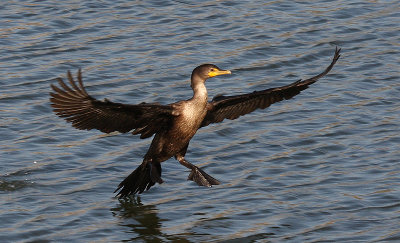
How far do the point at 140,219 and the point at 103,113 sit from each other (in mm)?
1446

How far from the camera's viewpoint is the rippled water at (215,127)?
10570mm

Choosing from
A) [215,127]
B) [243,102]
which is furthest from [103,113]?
[215,127]

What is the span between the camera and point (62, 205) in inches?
430

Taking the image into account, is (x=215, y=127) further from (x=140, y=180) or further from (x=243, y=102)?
(x=140, y=180)

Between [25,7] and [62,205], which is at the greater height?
[25,7]

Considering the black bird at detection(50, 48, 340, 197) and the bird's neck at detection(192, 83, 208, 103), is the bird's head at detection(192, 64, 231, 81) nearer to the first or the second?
the black bird at detection(50, 48, 340, 197)

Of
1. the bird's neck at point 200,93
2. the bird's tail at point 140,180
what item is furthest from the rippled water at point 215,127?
the bird's neck at point 200,93

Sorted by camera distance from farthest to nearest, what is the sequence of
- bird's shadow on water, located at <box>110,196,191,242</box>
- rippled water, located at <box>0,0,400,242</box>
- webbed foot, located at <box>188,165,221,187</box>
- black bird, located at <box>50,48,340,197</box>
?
1. webbed foot, located at <box>188,165,221,187</box>
2. rippled water, located at <box>0,0,400,242</box>
3. bird's shadow on water, located at <box>110,196,191,242</box>
4. black bird, located at <box>50,48,340,197</box>

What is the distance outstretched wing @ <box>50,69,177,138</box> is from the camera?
9516 millimetres

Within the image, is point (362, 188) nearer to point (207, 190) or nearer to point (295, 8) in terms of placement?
point (207, 190)

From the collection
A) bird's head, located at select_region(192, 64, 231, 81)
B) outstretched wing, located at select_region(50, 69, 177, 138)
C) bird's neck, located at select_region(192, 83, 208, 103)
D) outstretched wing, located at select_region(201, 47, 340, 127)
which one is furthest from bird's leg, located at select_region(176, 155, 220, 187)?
bird's head, located at select_region(192, 64, 231, 81)

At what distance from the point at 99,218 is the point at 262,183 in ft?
6.35

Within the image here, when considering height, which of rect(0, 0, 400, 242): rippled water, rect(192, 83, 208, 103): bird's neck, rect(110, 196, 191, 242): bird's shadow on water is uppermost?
rect(192, 83, 208, 103): bird's neck

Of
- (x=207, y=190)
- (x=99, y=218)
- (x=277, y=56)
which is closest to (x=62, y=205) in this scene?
(x=99, y=218)
